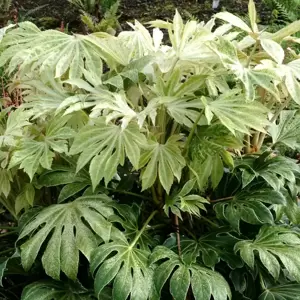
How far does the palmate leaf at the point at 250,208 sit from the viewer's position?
1.41m

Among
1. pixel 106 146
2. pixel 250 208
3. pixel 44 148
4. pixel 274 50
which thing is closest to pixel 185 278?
pixel 250 208

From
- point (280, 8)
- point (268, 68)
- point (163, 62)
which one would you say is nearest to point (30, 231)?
point (163, 62)

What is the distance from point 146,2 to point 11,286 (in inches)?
150

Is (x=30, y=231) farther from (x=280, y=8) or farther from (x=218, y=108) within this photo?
(x=280, y=8)

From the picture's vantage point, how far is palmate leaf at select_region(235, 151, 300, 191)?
4.73ft

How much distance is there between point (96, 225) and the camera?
1.36 m

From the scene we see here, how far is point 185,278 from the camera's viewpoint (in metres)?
1.30

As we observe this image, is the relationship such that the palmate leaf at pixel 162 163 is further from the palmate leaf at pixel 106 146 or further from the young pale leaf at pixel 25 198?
the young pale leaf at pixel 25 198

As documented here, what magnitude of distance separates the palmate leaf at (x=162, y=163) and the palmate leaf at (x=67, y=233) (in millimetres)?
136

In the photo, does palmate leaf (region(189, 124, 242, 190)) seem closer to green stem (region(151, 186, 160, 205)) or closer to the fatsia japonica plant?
the fatsia japonica plant

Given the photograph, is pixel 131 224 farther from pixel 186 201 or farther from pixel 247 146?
pixel 247 146

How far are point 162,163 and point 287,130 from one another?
478 mm

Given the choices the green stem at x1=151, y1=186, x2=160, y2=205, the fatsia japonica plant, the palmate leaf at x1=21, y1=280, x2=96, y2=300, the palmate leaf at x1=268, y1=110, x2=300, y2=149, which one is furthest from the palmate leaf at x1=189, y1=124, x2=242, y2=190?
the palmate leaf at x1=21, y1=280, x2=96, y2=300

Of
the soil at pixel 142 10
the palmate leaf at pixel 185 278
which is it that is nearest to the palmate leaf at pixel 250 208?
the palmate leaf at pixel 185 278
